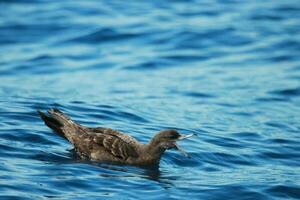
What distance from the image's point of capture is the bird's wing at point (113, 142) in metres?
13.2

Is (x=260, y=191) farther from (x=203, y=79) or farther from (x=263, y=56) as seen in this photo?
(x=263, y=56)

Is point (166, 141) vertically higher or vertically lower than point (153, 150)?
higher

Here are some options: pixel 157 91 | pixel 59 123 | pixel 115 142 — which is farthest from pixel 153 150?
pixel 157 91

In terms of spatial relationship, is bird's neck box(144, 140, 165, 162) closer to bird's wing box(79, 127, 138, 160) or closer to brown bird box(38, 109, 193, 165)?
brown bird box(38, 109, 193, 165)

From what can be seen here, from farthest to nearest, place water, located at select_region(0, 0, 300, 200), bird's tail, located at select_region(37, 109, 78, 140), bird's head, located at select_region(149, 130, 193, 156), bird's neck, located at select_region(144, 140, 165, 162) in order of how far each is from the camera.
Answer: bird's tail, located at select_region(37, 109, 78, 140)
bird's neck, located at select_region(144, 140, 165, 162)
bird's head, located at select_region(149, 130, 193, 156)
water, located at select_region(0, 0, 300, 200)

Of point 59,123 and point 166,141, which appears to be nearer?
point 166,141

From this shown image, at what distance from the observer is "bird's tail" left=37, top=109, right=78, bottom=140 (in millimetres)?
13516

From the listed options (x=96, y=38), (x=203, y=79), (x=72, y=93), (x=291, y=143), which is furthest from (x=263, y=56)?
(x=291, y=143)

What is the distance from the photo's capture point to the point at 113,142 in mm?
13195

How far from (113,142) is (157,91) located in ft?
23.2

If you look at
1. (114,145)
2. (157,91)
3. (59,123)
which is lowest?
(114,145)

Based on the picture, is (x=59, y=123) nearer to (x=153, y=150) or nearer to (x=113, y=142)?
(x=113, y=142)

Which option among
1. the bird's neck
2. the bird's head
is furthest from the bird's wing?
the bird's head

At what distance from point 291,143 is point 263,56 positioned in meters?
8.55
